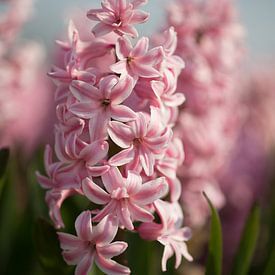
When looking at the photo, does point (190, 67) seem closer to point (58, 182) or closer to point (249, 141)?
point (58, 182)

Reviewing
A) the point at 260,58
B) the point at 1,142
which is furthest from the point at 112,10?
the point at 260,58

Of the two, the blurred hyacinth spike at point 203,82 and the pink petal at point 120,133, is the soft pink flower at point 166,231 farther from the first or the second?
the blurred hyacinth spike at point 203,82

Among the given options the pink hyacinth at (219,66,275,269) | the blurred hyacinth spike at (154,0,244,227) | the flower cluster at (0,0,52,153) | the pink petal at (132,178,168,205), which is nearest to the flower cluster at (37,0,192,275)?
the pink petal at (132,178,168,205)

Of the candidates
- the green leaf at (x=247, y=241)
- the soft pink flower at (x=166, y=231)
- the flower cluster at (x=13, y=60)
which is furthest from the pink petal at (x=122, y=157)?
the flower cluster at (x=13, y=60)

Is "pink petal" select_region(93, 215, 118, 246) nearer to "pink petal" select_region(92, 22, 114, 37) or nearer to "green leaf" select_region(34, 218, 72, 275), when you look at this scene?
"green leaf" select_region(34, 218, 72, 275)

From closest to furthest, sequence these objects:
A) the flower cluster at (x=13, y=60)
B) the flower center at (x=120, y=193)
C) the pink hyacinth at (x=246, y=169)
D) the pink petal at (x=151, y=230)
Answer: the flower center at (x=120, y=193), the pink petal at (x=151, y=230), the flower cluster at (x=13, y=60), the pink hyacinth at (x=246, y=169)

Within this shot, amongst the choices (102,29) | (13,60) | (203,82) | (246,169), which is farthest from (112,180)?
(246,169)

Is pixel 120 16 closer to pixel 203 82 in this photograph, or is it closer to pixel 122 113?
pixel 122 113
